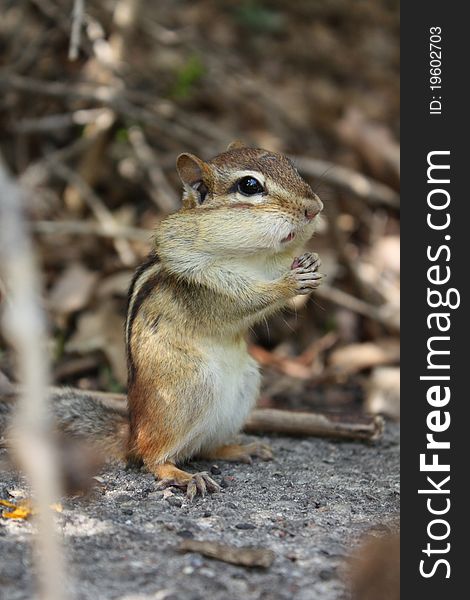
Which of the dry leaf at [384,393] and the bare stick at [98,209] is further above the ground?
the bare stick at [98,209]

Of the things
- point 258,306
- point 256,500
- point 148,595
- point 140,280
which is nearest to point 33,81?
point 140,280

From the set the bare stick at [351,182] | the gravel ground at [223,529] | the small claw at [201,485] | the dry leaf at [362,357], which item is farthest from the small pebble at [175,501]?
the bare stick at [351,182]

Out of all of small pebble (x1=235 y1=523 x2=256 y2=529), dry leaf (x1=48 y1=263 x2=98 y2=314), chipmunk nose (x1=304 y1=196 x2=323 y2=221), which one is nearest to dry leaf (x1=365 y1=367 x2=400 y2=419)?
dry leaf (x1=48 y1=263 x2=98 y2=314)

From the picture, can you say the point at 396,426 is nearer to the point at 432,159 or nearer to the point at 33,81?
the point at 432,159

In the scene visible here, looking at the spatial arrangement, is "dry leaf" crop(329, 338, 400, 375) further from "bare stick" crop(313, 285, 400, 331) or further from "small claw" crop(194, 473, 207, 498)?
"small claw" crop(194, 473, 207, 498)

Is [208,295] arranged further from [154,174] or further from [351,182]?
[351,182]

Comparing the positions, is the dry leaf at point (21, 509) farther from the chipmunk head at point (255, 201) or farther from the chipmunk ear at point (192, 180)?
the chipmunk ear at point (192, 180)

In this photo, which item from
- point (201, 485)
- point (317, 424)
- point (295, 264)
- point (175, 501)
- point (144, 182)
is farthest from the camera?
point (144, 182)

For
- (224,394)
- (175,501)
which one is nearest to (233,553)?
(175,501)
